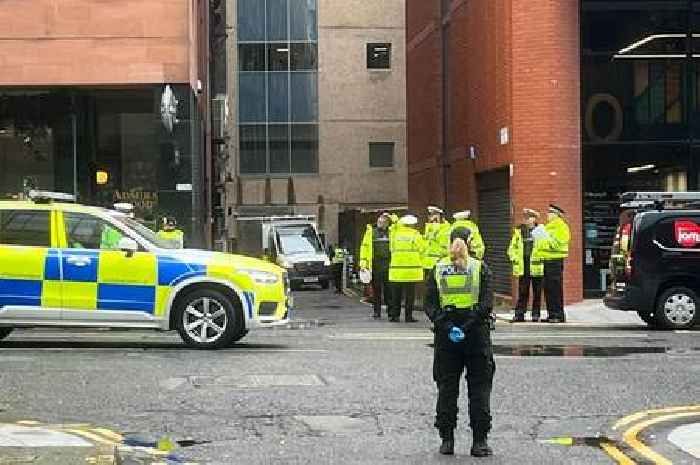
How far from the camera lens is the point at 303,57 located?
50.2 m

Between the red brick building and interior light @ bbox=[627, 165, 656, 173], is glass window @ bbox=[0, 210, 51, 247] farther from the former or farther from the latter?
interior light @ bbox=[627, 165, 656, 173]

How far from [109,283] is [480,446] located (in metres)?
6.64

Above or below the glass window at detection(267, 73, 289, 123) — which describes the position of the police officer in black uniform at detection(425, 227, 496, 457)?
below

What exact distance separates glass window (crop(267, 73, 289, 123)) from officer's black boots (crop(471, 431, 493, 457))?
4296cm

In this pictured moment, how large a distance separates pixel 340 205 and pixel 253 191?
3.89 meters

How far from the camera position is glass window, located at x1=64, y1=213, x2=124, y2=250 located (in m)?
13.2

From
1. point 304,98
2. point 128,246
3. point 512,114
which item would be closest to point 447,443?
point 128,246

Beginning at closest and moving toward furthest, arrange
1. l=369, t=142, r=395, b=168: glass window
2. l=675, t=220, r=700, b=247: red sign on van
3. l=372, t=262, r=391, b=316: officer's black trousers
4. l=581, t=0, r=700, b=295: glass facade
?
l=675, t=220, r=700, b=247: red sign on van → l=372, t=262, r=391, b=316: officer's black trousers → l=581, t=0, r=700, b=295: glass facade → l=369, t=142, r=395, b=168: glass window

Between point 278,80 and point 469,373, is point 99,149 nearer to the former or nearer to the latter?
point 469,373

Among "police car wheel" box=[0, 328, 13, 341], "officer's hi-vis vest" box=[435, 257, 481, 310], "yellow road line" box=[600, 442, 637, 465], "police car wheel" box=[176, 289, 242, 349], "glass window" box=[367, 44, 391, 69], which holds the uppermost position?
"glass window" box=[367, 44, 391, 69]

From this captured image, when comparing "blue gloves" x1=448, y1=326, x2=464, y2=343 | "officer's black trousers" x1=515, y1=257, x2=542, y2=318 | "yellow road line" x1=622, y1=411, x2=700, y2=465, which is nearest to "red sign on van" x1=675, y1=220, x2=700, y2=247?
"officer's black trousers" x1=515, y1=257, x2=542, y2=318

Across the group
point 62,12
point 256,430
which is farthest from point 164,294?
point 62,12

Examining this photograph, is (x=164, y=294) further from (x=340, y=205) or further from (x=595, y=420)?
(x=340, y=205)

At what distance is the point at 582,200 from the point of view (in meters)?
22.4
